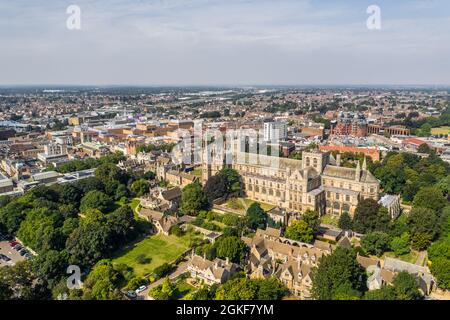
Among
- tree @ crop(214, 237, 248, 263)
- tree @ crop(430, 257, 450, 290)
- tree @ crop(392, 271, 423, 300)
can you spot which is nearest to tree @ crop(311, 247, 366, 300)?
tree @ crop(392, 271, 423, 300)

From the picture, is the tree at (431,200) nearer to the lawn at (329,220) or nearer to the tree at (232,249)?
the lawn at (329,220)

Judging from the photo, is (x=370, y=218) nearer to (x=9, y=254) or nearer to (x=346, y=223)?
(x=346, y=223)

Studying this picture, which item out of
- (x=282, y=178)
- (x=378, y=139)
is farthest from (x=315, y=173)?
(x=378, y=139)

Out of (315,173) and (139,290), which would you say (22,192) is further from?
(315,173)

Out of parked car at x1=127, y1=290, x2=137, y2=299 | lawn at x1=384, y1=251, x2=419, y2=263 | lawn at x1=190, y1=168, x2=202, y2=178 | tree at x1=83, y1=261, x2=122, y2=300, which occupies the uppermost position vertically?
lawn at x1=190, y1=168, x2=202, y2=178

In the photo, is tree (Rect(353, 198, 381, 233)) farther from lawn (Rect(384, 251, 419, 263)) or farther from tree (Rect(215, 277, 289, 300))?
tree (Rect(215, 277, 289, 300))
